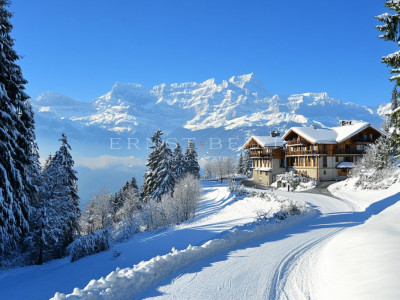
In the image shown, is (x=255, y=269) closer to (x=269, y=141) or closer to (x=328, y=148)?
(x=328, y=148)

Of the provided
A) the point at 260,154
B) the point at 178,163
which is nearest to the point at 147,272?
the point at 178,163

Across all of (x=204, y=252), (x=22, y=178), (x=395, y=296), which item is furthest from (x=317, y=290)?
(x=22, y=178)

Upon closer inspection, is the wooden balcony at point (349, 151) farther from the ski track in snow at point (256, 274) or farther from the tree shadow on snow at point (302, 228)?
the ski track in snow at point (256, 274)

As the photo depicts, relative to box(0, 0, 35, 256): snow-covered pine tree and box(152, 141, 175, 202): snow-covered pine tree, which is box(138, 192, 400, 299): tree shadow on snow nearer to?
box(0, 0, 35, 256): snow-covered pine tree

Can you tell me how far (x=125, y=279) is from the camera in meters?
7.60

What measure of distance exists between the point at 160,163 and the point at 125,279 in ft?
120

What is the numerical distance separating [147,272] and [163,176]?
35.7 metres

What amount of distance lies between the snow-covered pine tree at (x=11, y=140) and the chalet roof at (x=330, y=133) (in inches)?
1774

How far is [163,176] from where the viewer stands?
43.7m

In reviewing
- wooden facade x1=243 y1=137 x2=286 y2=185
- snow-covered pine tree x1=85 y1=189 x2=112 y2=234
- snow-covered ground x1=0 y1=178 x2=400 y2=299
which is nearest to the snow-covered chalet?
wooden facade x1=243 y1=137 x2=286 y2=185

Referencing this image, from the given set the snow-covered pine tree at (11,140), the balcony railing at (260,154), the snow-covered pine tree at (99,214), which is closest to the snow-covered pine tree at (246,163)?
the balcony railing at (260,154)

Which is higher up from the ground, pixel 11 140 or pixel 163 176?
pixel 11 140

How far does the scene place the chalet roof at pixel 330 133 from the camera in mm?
48938

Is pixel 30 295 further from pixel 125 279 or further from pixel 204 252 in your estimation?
pixel 204 252
